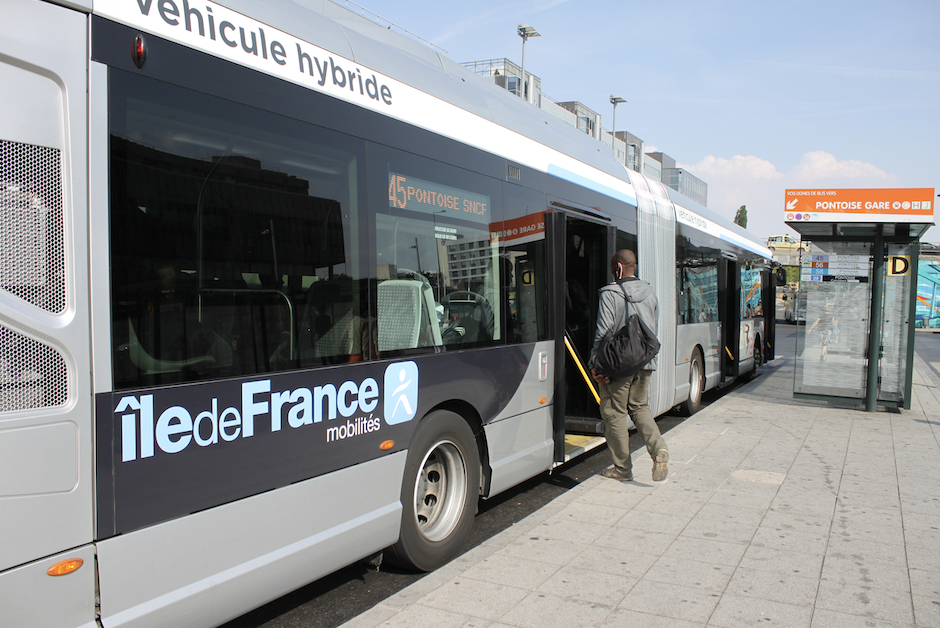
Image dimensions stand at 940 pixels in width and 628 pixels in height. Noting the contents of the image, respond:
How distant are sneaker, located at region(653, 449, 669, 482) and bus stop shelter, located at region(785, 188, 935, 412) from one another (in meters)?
5.50

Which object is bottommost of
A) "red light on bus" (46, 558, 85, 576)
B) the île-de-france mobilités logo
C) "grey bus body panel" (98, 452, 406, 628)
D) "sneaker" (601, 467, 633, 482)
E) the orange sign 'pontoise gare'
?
"sneaker" (601, 467, 633, 482)

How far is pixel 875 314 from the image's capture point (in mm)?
10094

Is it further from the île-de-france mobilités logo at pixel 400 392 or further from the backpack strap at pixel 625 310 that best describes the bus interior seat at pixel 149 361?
the backpack strap at pixel 625 310

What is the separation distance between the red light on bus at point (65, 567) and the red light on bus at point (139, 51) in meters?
1.86

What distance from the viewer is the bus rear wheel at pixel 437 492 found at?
4.12 m

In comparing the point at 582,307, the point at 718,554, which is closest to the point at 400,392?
the point at 718,554

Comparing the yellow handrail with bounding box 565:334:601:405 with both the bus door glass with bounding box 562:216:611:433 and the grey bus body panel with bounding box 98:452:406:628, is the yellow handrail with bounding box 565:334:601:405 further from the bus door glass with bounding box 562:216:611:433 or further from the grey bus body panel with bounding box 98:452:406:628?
the grey bus body panel with bounding box 98:452:406:628

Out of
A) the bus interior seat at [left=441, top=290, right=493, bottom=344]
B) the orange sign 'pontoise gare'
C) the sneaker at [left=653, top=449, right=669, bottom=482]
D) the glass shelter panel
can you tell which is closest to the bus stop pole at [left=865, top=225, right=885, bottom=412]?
the glass shelter panel

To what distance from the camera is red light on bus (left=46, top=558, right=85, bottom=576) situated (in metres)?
2.38

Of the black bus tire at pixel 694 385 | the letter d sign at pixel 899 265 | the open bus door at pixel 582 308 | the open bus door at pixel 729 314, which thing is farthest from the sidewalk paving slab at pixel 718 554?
the open bus door at pixel 729 314

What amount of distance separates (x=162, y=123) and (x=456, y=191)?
220cm

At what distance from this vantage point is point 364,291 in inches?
147

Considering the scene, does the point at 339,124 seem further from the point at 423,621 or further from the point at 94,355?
the point at 423,621

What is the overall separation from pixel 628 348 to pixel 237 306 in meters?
3.65
